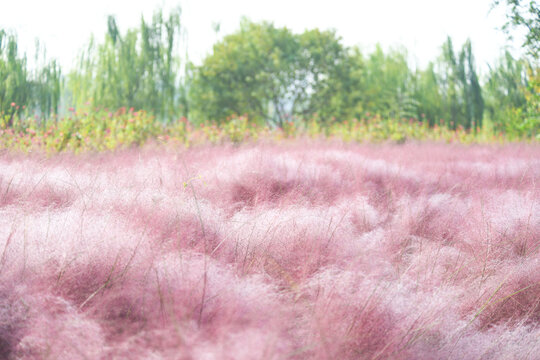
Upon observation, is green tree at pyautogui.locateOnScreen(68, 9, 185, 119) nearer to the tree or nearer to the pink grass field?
the tree

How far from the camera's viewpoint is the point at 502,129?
1384 centimetres

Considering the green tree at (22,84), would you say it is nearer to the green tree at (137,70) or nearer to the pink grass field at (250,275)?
the pink grass field at (250,275)

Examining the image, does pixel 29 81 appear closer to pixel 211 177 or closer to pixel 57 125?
pixel 57 125

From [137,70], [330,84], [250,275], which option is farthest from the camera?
[330,84]

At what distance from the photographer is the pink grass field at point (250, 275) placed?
1.14 meters

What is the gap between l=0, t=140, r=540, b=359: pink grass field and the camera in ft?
3.73

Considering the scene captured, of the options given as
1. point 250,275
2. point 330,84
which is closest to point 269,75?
point 330,84

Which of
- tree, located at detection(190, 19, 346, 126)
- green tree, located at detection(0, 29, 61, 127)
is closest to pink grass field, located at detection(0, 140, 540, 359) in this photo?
green tree, located at detection(0, 29, 61, 127)

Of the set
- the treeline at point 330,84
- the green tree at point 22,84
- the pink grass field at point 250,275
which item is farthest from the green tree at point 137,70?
the pink grass field at point 250,275

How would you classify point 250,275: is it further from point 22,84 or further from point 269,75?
point 269,75

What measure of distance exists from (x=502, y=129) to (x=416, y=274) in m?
14.5

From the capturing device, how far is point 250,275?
1609 mm

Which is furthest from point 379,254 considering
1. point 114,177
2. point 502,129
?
point 502,129

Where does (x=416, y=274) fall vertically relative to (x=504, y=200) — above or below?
below
